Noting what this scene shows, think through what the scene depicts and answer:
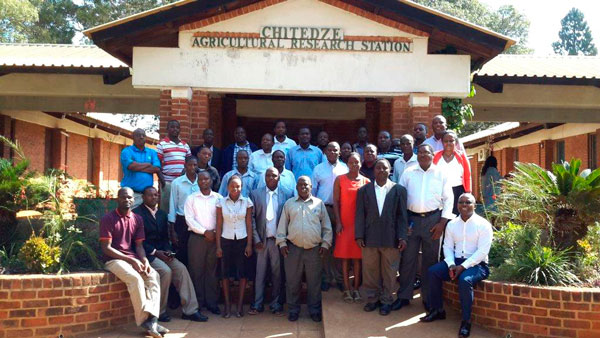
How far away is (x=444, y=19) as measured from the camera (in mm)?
8305

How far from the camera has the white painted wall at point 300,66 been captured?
8.67m

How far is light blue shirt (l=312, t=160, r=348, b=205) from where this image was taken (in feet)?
23.5

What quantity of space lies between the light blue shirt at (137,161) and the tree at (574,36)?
50222 millimetres

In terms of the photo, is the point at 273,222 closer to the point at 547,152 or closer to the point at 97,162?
the point at 547,152

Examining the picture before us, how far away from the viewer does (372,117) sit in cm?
1229

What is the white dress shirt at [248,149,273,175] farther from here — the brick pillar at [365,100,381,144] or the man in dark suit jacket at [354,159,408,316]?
the brick pillar at [365,100,381,144]

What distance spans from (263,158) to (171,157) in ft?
3.94

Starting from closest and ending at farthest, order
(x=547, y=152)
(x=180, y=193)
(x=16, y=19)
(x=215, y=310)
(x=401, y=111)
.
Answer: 1. (x=215, y=310)
2. (x=180, y=193)
3. (x=401, y=111)
4. (x=547, y=152)
5. (x=16, y=19)

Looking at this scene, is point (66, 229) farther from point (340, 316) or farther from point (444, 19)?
point (444, 19)

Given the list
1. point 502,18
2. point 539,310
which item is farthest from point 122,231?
point 502,18

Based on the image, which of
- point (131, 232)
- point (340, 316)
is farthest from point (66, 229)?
point (340, 316)

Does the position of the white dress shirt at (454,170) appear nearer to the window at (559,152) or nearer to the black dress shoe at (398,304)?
the black dress shoe at (398,304)

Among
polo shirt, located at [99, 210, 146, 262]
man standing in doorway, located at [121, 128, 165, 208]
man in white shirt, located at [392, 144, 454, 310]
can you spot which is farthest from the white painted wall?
polo shirt, located at [99, 210, 146, 262]

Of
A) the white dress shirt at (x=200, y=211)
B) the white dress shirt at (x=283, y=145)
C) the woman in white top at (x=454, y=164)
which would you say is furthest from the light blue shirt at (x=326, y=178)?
the white dress shirt at (x=200, y=211)
